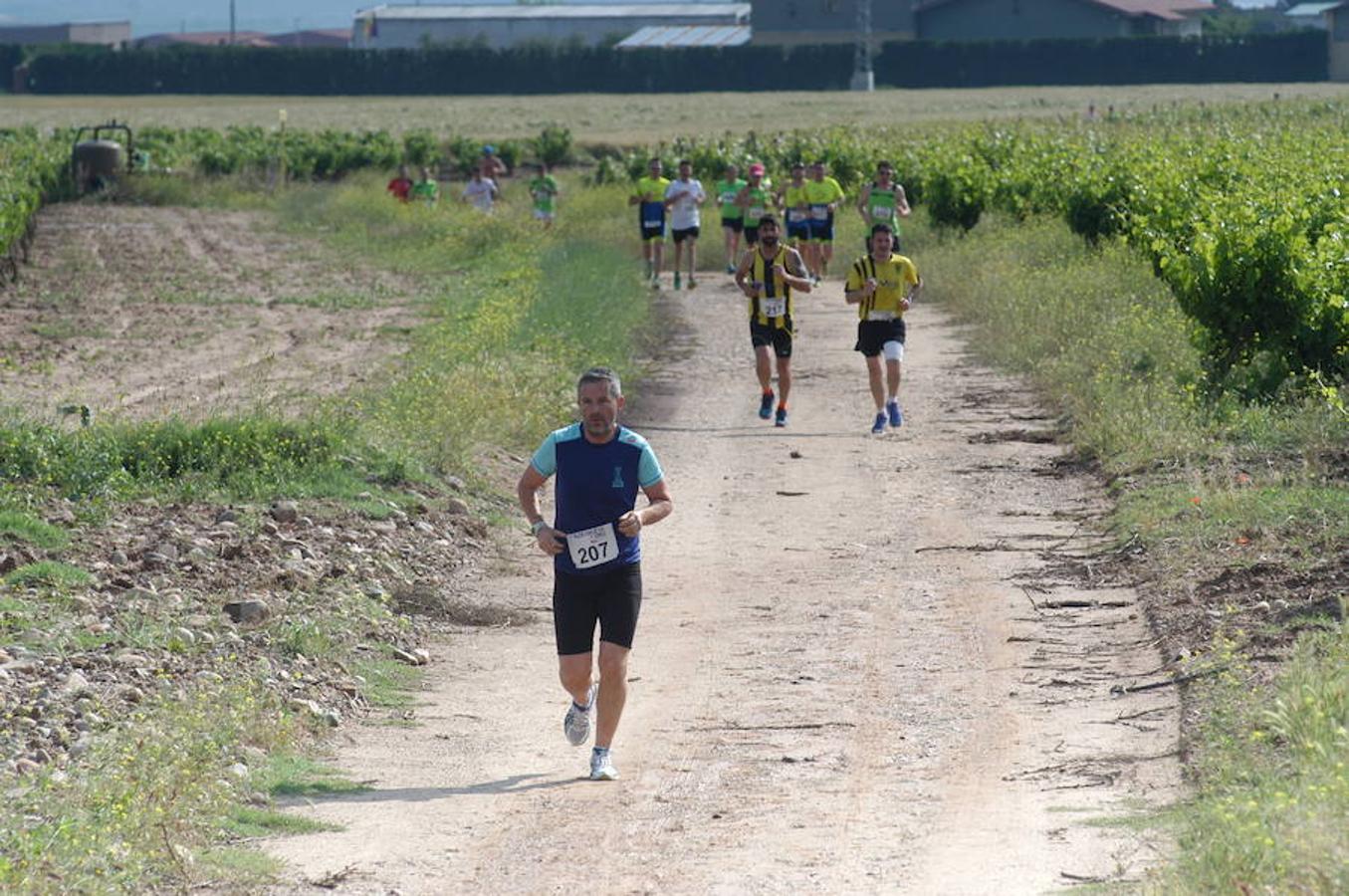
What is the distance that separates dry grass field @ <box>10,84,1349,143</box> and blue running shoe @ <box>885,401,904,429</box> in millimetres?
54685

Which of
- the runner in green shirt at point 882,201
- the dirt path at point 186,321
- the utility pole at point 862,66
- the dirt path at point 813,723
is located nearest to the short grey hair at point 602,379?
the dirt path at point 813,723

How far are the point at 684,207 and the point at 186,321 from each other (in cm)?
755

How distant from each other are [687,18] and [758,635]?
155 meters

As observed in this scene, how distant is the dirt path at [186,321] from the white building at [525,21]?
12497 centimetres

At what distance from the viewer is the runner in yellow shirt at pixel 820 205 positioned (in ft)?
97.8

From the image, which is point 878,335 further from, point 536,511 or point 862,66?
point 862,66

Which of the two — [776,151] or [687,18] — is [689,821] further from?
[687,18]

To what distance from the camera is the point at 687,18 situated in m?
163

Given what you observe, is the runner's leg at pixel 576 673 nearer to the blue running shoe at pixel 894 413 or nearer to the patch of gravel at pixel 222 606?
the patch of gravel at pixel 222 606

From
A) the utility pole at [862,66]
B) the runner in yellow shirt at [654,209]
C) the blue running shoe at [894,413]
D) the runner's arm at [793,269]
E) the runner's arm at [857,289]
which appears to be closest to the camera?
the runner's arm at [857,289]

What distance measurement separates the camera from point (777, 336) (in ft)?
60.1

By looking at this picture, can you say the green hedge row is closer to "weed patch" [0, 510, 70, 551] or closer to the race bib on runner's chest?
"weed patch" [0, 510, 70, 551]

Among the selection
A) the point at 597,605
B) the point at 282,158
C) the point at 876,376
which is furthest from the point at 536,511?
the point at 282,158

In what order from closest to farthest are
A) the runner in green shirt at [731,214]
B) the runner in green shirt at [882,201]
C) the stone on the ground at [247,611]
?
the stone on the ground at [247,611]
the runner in green shirt at [882,201]
the runner in green shirt at [731,214]
